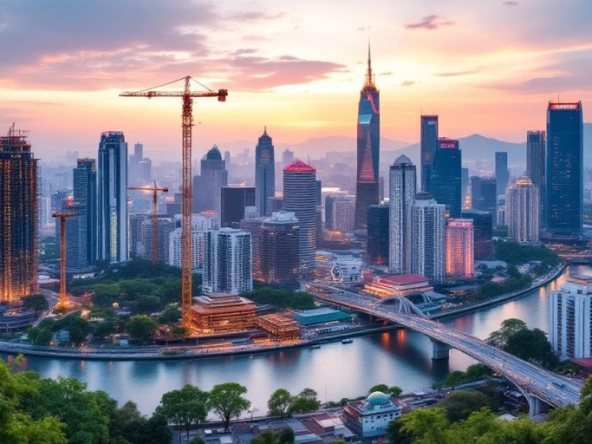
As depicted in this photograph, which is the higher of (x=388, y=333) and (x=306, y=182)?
(x=306, y=182)

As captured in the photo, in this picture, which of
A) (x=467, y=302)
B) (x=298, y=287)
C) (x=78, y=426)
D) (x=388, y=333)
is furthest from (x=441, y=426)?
(x=298, y=287)

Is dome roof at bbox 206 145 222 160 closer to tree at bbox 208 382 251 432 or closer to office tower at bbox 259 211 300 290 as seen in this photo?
office tower at bbox 259 211 300 290

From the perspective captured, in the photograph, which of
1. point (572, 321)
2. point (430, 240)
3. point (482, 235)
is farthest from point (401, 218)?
point (572, 321)

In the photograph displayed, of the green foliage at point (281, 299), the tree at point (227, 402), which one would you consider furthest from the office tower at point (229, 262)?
the tree at point (227, 402)

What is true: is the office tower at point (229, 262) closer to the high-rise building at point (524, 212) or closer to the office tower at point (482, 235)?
the office tower at point (482, 235)

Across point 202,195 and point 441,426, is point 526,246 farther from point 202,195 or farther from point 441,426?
point 441,426
